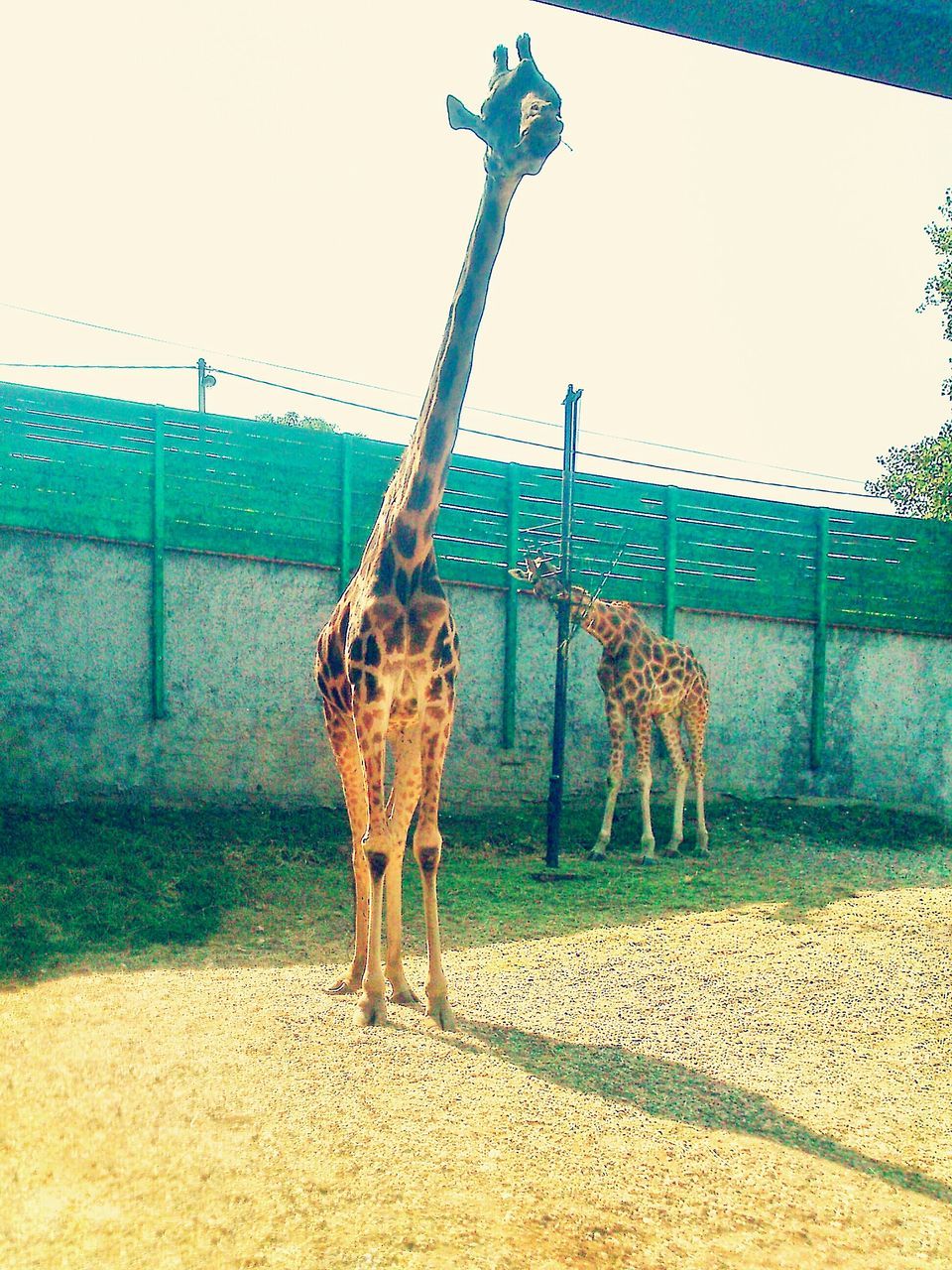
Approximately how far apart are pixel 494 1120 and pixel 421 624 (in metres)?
2.70

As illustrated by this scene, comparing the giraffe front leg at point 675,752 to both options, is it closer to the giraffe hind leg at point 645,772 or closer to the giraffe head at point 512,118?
the giraffe hind leg at point 645,772

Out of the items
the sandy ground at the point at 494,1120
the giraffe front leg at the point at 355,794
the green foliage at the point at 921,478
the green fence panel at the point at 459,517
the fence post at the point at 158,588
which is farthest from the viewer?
the green foliage at the point at 921,478

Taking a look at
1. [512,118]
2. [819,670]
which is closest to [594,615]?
[819,670]

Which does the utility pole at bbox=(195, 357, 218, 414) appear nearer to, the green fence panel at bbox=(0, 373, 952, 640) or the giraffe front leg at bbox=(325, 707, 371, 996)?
the green fence panel at bbox=(0, 373, 952, 640)

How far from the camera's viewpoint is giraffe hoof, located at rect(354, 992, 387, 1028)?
18.6 ft

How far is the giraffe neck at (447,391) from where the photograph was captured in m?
6.06

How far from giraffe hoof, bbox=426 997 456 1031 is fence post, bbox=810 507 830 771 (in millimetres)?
9725

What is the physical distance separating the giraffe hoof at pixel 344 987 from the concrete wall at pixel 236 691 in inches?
195

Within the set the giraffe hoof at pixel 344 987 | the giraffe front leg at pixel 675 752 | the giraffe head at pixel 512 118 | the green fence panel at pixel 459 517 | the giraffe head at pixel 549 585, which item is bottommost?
the giraffe hoof at pixel 344 987

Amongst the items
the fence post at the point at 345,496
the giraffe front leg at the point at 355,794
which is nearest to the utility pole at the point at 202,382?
the fence post at the point at 345,496

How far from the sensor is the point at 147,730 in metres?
10.9

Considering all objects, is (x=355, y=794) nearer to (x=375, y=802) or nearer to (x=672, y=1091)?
(x=375, y=802)

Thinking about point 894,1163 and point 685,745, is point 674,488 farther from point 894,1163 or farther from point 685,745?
point 894,1163

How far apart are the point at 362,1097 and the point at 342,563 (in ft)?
25.7
